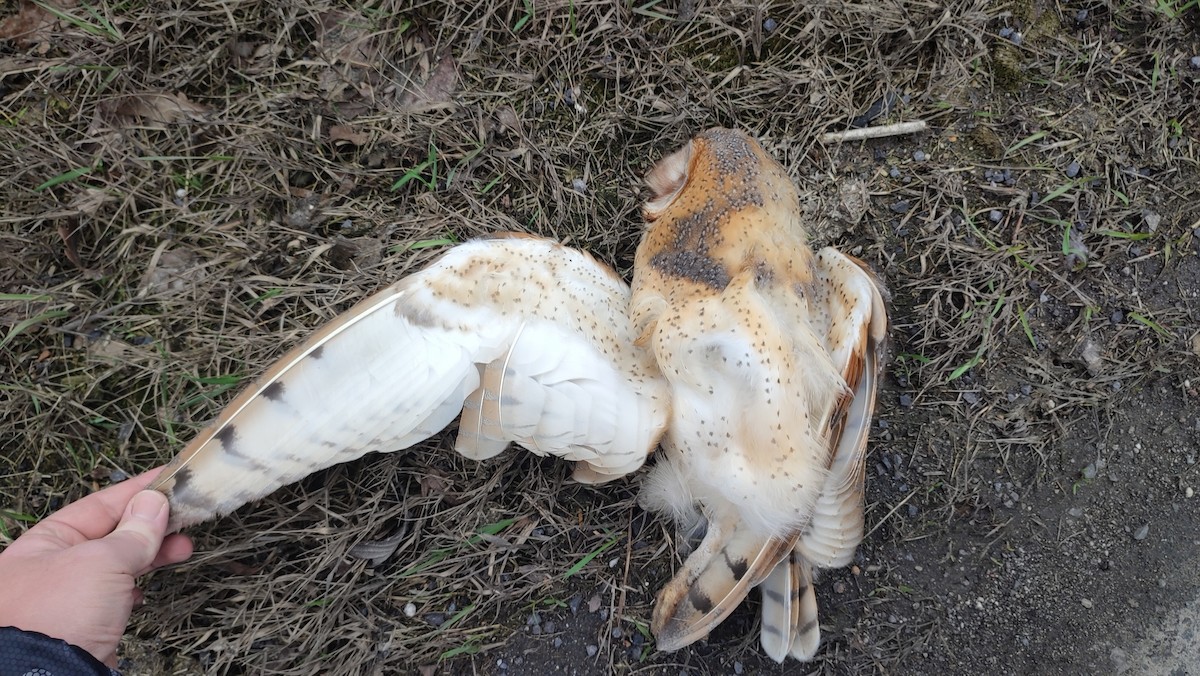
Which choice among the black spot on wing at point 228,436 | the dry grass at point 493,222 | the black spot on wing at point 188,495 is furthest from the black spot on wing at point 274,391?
the dry grass at point 493,222

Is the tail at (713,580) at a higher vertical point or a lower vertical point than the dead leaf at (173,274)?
lower

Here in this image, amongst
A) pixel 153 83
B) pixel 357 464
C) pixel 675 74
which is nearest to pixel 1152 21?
pixel 675 74

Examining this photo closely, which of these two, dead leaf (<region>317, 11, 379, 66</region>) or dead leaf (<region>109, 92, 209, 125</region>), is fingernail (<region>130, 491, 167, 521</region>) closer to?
dead leaf (<region>109, 92, 209, 125</region>)

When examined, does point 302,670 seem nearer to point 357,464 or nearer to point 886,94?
point 357,464

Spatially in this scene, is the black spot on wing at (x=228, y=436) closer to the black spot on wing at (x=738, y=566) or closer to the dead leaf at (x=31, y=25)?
the black spot on wing at (x=738, y=566)

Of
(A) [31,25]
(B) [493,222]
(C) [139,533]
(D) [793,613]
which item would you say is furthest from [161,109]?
(D) [793,613]

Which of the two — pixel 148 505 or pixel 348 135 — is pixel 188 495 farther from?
pixel 348 135
